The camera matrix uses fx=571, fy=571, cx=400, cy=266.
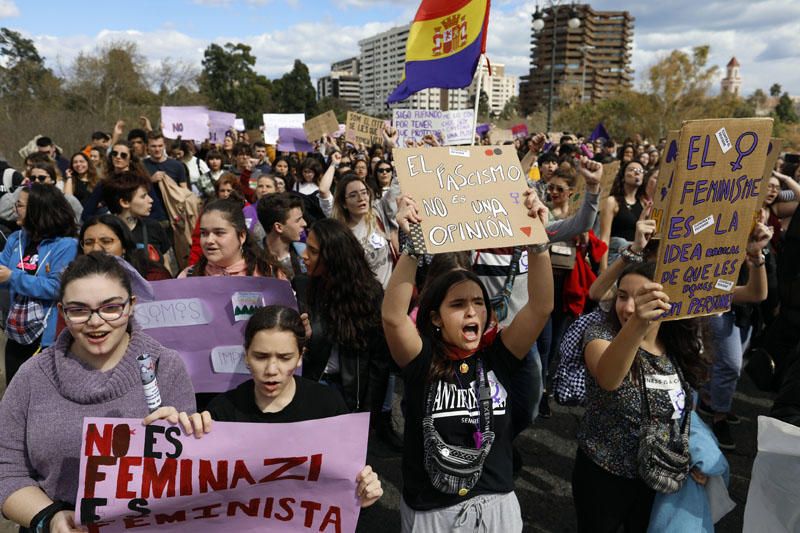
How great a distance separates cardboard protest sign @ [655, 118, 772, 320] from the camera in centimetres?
205

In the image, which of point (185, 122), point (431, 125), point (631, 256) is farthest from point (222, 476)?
point (185, 122)

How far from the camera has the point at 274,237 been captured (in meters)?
4.08

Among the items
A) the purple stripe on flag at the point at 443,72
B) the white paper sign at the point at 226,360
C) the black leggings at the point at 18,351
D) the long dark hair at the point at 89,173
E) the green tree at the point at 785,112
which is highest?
the green tree at the point at 785,112

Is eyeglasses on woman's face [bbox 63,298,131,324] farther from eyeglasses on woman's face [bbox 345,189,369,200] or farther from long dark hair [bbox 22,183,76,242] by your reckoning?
eyeglasses on woman's face [bbox 345,189,369,200]

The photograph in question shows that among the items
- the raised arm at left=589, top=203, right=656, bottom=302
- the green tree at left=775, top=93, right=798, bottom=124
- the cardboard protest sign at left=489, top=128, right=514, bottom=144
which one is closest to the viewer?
the raised arm at left=589, top=203, right=656, bottom=302

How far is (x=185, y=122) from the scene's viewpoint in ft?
37.0

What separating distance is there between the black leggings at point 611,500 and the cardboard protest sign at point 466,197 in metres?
1.08

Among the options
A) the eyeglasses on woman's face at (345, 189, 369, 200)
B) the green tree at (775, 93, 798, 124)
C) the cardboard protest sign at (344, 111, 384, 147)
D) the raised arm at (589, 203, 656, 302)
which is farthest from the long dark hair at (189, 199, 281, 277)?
the green tree at (775, 93, 798, 124)

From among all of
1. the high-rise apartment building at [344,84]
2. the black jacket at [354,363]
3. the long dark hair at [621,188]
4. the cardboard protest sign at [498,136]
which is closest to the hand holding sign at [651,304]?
the black jacket at [354,363]

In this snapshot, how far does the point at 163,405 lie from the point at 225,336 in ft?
2.96

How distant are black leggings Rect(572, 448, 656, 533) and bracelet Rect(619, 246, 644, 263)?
1009 millimetres

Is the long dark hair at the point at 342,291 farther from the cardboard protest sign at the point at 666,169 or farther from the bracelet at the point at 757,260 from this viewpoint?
the bracelet at the point at 757,260

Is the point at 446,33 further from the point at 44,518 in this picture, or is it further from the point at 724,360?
the point at 44,518

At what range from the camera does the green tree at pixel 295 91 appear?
57.3 meters
